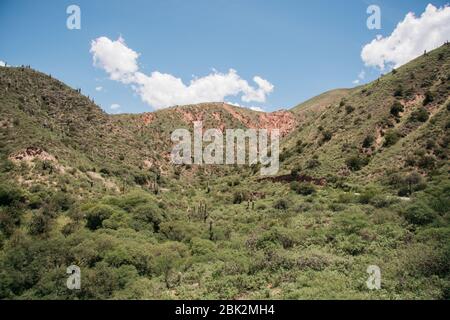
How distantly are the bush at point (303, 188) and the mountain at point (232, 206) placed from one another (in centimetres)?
14

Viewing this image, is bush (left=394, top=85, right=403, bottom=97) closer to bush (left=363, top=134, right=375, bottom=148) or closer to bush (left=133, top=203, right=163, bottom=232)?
bush (left=363, top=134, right=375, bottom=148)

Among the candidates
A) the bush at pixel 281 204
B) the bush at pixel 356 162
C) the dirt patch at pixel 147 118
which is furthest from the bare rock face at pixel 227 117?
the bush at pixel 281 204

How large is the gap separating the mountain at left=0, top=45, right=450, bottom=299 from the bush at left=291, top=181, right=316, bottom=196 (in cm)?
14

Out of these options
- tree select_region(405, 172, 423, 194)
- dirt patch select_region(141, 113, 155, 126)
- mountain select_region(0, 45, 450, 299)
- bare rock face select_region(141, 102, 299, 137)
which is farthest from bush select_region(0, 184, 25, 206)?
bare rock face select_region(141, 102, 299, 137)

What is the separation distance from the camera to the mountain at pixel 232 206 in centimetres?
1722

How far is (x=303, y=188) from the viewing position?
41.1 m

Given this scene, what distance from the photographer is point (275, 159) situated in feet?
201

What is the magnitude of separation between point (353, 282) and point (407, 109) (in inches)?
1640

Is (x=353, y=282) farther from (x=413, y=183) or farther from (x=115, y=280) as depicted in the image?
(x=413, y=183)

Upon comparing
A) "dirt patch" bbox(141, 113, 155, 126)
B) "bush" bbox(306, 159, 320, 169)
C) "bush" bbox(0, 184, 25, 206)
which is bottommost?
"bush" bbox(0, 184, 25, 206)

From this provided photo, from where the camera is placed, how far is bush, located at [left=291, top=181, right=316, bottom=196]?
132ft

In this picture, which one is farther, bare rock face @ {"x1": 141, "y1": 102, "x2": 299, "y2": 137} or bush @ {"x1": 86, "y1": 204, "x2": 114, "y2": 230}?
bare rock face @ {"x1": 141, "y1": 102, "x2": 299, "y2": 137}

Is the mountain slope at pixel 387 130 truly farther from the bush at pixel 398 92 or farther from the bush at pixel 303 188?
the bush at pixel 303 188

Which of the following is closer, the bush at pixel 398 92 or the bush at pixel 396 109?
the bush at pixel 396 109
